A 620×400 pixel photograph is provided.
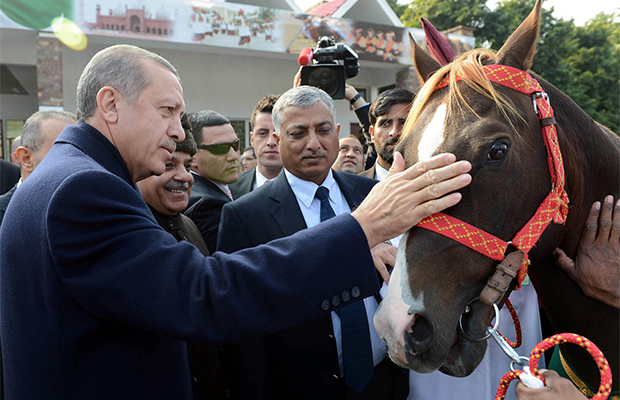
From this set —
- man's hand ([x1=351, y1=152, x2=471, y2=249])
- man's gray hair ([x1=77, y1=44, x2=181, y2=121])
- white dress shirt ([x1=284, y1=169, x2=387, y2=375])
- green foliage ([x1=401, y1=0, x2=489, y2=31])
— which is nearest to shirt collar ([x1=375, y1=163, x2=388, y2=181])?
white dress shirt ([x1=284, y1=169, x2=387, y2=375])

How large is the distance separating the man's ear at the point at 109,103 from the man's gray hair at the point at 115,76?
0.02 metres

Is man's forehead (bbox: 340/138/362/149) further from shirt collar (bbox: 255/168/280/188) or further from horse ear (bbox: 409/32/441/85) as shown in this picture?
horse ear (bbox: 409/32/441/85)

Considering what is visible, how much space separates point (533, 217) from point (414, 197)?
0.47 metres

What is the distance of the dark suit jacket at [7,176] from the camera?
5.45 meters

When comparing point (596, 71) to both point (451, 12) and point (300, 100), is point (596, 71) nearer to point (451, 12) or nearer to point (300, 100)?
point (451, 12)

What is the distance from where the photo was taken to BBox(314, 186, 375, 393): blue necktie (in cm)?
219

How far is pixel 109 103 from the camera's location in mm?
A: 1565

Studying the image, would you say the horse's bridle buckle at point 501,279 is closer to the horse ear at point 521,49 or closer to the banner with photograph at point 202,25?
the horse ear at point 521,49

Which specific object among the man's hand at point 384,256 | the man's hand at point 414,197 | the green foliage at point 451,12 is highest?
the green foliage at point 451,12

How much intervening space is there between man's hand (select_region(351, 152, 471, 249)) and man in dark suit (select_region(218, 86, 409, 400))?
2.39 feet

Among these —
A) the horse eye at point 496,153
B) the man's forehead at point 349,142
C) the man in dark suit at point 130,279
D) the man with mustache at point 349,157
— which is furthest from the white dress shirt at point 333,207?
the man's forehead at point 349,142

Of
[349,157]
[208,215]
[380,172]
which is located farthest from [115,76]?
[349,157]

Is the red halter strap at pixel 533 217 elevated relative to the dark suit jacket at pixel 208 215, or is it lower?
elevated

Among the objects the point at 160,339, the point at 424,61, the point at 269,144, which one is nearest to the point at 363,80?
the point at 269,144
